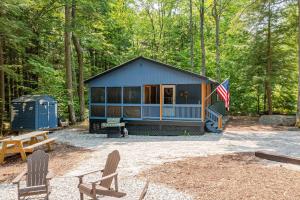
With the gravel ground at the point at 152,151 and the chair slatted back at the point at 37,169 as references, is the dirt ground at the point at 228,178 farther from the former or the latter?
the chair slatted back at the point at 37,169

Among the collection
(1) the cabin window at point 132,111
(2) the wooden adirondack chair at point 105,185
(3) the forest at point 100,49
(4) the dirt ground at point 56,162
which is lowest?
(4) the dirt ground at point 56,162

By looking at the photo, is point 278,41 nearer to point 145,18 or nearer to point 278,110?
point 278,110

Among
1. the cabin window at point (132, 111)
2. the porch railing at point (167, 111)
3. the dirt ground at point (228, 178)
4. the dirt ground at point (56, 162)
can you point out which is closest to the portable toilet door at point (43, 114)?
the porch railing at point (167, 111)

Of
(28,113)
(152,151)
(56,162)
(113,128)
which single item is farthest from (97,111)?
(56,162)

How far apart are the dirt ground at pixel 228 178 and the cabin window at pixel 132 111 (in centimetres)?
743

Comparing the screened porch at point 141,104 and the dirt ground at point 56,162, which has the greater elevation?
the screened porch at point 141,104

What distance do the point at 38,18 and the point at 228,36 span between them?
65.0 feet

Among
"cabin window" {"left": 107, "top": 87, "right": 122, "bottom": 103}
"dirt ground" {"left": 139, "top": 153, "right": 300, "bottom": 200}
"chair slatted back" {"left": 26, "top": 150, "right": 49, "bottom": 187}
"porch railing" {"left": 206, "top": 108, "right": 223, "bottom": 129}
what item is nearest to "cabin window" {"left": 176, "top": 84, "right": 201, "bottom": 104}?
"porch railing" {"left": 206, "top": 108, "right": 223, "bottom": 129}

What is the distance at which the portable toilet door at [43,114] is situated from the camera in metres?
16.2

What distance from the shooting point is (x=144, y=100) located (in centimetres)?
1603

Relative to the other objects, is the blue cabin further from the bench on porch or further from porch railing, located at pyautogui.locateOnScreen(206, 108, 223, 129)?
the bench on porch

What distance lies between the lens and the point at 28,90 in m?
21.1

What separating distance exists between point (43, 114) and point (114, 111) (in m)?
3.91

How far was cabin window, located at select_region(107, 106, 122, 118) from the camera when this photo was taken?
16375 millimetres
